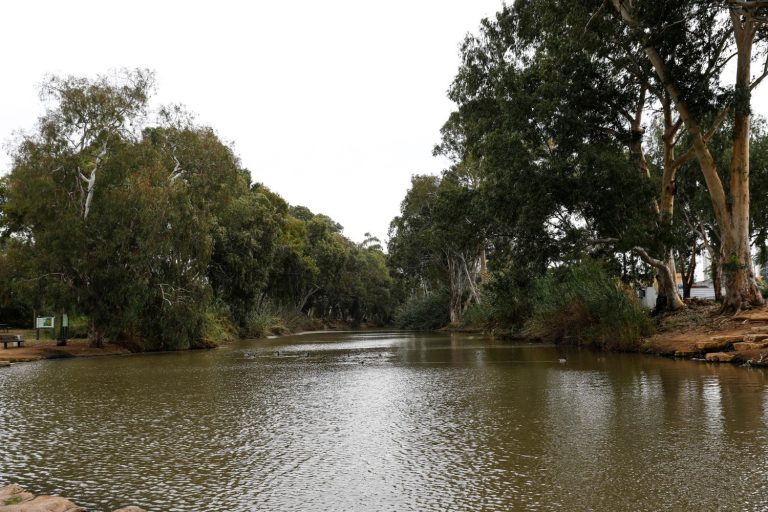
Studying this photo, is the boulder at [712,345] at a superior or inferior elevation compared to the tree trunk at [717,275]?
inferior

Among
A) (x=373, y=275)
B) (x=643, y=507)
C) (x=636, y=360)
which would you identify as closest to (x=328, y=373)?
(x=636, y=360)

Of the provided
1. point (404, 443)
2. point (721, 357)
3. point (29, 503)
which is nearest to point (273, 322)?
→ point (721, 357)

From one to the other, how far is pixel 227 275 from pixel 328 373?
2495 cm

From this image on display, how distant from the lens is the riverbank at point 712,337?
43.7ft

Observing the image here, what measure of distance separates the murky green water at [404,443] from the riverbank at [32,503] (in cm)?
36

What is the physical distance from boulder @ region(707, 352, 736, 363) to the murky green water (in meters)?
1.24

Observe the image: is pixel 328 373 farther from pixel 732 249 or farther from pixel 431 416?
pixel 732 249

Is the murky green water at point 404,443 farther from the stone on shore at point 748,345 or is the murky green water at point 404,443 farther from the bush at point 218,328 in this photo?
the bush at point 218,328

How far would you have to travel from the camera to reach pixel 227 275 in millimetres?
37875

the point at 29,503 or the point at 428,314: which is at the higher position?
the point at 428,314

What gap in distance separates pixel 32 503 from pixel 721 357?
13572mm

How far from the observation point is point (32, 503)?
4.08 metres

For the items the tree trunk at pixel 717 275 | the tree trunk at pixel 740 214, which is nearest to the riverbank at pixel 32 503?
the tree trunk at pixel 740 214

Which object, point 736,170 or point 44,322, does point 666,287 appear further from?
point 44,322
